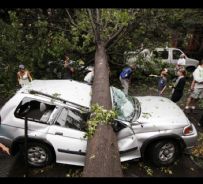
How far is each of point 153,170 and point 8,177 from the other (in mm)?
3119

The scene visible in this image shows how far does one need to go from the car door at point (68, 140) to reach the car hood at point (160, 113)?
1357 millimetres

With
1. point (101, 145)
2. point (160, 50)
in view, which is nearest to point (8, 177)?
point (101, 145)

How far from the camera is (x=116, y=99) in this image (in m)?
7.95

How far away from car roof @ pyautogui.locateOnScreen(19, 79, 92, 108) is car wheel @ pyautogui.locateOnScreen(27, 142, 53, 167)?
3.88 ft

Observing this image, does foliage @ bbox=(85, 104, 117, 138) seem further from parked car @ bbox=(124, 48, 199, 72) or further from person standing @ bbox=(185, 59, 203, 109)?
parked car @ bbox=(124, 48, 199, 72)

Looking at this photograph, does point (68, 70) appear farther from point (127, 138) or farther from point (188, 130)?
point (188, 130)

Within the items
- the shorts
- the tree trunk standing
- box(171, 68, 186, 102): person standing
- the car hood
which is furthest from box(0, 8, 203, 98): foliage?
the tree trunk standing

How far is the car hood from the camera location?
722 cm

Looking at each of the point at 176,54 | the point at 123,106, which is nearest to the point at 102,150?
the point at 123,106

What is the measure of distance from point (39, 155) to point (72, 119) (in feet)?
3.54

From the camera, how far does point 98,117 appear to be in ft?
21.2
